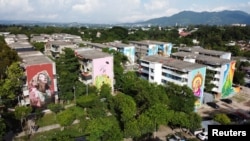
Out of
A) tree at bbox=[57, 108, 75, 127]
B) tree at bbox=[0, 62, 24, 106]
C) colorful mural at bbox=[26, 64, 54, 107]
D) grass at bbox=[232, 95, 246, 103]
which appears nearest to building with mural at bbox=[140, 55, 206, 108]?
grass at bbox=[232, 95, 246, 103]

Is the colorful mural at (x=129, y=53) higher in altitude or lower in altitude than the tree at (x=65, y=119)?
higher

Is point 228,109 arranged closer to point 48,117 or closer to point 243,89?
point 243,89

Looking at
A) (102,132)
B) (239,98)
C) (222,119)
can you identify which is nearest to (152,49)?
(239,98)

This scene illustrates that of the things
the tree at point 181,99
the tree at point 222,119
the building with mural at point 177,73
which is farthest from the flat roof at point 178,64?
the tree at point 222,119

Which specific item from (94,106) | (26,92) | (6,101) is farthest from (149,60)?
(6,101)

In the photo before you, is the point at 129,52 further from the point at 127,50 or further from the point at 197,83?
the point at 197,83

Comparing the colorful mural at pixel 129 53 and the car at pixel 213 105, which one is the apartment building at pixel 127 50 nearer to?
the colorful mural at pixel 129 53

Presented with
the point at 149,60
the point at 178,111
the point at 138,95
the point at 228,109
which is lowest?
the point at 228,109
